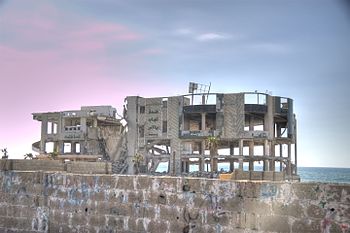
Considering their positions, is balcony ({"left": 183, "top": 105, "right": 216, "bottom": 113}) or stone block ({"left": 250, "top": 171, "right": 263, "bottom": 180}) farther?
balcony ({"left": 183, "top": 105, "right": 216, "bottom": 113})

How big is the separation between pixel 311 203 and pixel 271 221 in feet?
2.65

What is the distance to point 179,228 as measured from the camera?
27.7ft

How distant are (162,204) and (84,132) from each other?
53.4 metres

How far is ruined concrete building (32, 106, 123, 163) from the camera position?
60656 mm

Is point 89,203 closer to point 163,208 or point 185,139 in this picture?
point 163,208

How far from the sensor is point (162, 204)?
8742mm

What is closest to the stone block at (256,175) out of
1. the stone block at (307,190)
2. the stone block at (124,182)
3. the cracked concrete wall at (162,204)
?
the cracked concrete wall at (162,204)

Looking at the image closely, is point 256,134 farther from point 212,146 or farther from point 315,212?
point 315,212

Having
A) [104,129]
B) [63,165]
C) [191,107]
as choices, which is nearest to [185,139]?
[191,107]

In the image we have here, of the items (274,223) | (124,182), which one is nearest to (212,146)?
(124,182)

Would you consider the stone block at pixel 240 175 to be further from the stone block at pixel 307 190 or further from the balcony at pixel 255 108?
the balcony at pixel 255 108

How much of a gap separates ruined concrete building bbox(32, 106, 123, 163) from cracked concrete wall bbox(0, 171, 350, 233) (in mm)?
48088

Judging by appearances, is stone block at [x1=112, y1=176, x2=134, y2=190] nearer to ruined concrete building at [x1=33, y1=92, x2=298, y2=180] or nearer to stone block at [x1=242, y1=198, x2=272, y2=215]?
stone block at [x1=242, y1=198, x2=272, y2=215]

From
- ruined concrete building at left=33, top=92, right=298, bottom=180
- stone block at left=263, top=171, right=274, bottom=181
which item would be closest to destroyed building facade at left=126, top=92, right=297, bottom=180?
ruined concrete building at left=33, top=92, right=298, bottom=180
